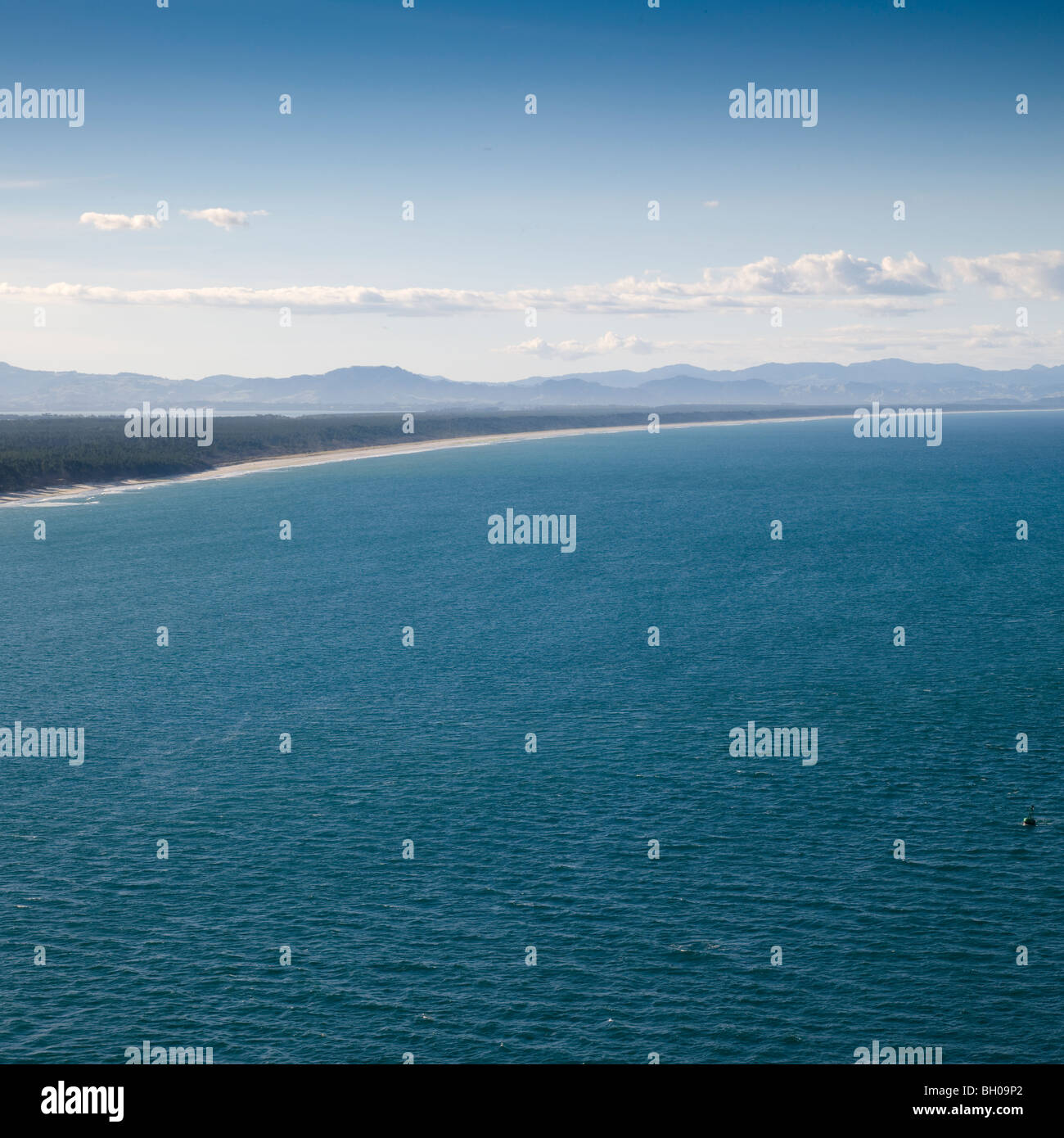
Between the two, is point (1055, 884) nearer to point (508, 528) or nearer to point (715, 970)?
point (715, 970)

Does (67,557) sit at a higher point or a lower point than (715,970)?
higher

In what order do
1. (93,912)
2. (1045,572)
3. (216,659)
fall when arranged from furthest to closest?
(1045,572) < (216,659) < (93,912)

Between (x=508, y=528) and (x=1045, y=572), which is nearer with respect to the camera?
(x=1045, y=572)

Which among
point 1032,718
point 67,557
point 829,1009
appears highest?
point 67,557
